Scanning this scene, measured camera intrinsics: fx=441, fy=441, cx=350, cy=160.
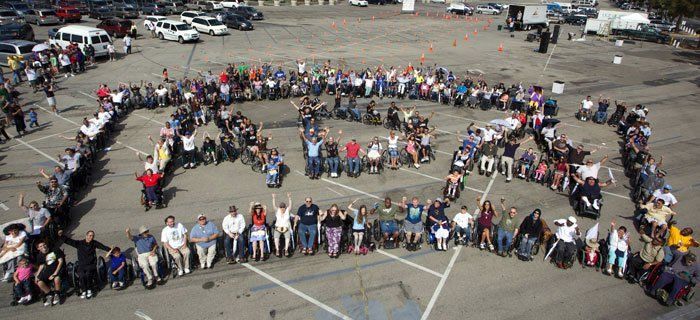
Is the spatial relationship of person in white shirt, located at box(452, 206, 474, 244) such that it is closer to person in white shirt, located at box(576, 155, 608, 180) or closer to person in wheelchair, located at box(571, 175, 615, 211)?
person in wheelchair, located at box(571, 175, 615, 211)

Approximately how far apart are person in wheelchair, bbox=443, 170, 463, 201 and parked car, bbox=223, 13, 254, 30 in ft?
118

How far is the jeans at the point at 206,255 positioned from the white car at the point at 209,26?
33.6 metres

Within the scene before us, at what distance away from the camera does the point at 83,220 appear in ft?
38.4

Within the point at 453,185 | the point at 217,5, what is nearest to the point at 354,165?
the point at 453,185

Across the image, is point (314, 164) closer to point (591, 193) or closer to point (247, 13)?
point (591, 193)

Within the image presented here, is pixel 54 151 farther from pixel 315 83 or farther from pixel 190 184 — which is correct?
pixel 315 83

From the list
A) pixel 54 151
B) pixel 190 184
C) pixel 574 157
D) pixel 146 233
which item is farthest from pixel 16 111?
pixel 574 157

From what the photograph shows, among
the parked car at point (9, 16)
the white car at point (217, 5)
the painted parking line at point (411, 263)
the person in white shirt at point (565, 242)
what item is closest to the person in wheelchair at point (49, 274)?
the painted parking line at point (411, 263)

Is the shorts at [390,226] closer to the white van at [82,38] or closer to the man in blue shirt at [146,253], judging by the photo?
the man in blue shirt at [146,253]

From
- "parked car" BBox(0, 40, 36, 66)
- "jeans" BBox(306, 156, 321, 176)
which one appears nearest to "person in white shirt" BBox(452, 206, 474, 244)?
"jeans" BBox(306, 156, 321, 176)

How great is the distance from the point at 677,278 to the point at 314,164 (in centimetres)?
962

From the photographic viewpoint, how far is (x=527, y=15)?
168 ft

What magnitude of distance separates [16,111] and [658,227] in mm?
21210

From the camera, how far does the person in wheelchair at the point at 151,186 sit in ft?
39.2
